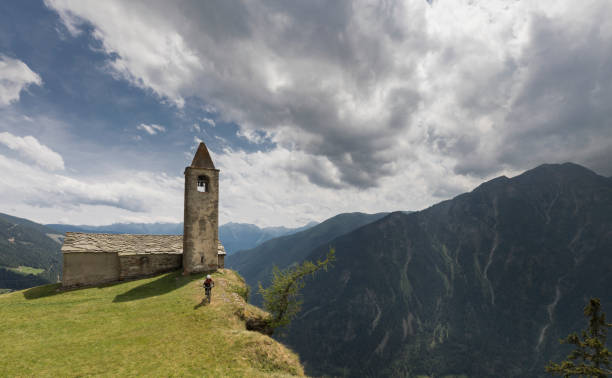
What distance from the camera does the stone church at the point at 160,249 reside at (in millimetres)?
29284

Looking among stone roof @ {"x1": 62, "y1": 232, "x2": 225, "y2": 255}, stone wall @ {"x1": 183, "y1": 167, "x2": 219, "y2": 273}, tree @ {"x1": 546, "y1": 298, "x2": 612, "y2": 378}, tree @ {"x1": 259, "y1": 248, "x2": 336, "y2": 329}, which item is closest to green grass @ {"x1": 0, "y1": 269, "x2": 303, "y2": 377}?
tree @ {"x1": 259, "y1": 248, "x2": 336, "y2": 329}

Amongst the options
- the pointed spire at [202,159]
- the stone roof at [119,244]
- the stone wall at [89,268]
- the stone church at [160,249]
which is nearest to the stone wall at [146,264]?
the stone church at [160,249]

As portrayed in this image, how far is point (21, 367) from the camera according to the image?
13484 millimetres

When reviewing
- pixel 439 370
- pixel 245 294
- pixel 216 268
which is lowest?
pixel 439 370

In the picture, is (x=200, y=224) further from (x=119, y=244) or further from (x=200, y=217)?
(x=119, y=244)

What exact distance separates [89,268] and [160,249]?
763 cm

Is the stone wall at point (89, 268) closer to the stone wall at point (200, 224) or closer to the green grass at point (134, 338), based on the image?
the green grass at point (134, 338)

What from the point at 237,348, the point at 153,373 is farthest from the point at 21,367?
the point at 237,348

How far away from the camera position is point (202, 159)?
1357 inches

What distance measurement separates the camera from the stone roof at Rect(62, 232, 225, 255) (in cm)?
→ 3000

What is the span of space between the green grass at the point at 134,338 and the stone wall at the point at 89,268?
3.08 metres

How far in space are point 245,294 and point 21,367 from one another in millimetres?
19064

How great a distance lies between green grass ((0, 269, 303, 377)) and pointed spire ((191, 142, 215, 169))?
16500 mm

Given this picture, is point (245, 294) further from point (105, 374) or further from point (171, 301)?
point (105, 374)
